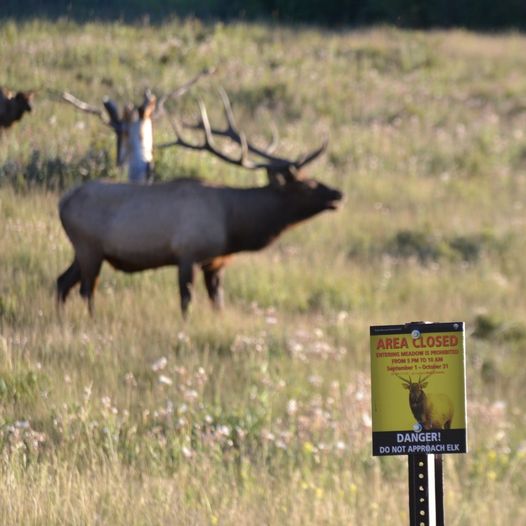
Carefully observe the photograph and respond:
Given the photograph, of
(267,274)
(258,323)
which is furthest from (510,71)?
(258,323)

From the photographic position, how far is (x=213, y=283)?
479 inches

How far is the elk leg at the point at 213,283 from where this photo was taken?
12.1m

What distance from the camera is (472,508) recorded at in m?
7.96

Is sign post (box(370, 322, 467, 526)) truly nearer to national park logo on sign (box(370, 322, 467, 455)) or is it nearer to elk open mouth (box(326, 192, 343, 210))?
national park logo on sign (box(370, 322, 467, 455))

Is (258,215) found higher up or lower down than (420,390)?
higher up

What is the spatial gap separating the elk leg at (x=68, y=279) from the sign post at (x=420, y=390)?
23.4 ft

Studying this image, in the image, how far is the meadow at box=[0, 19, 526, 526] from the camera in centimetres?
709

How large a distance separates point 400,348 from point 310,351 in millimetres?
6671

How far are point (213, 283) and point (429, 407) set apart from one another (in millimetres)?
7797

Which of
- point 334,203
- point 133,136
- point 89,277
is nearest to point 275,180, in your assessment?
point 334,203

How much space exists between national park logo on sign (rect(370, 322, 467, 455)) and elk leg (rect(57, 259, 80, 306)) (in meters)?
7.15

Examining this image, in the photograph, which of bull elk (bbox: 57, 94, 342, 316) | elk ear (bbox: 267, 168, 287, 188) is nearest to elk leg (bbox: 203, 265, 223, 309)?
bull elk (bbox: 57, 94, 342, 316)

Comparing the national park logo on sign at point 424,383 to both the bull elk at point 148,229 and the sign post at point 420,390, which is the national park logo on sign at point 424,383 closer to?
the sign post at point 420,390

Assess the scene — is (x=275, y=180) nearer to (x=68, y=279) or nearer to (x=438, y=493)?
(x=68, y=279)
